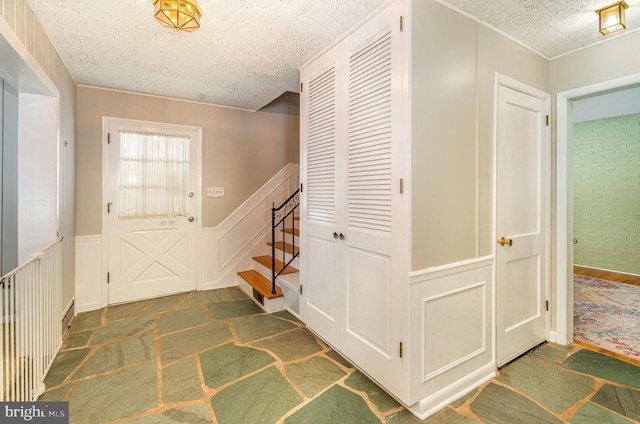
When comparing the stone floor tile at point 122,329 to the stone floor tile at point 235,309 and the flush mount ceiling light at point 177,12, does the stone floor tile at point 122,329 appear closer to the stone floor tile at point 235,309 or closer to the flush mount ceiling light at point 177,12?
the stone floor tile at point 235,309

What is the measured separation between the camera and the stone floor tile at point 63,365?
1.98 metres

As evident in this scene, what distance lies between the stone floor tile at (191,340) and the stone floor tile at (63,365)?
57cm

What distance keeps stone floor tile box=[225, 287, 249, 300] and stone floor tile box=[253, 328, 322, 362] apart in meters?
1.16

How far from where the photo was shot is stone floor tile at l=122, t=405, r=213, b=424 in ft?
5.37

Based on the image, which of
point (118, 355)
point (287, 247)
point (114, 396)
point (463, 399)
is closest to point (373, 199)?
point (463, 399)

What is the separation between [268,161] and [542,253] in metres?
3.43

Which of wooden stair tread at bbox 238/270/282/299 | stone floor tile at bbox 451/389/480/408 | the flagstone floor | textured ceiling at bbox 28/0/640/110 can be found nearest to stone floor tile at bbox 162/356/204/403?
the flagstone floor

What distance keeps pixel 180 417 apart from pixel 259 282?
1.92 m

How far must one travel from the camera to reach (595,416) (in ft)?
5.49

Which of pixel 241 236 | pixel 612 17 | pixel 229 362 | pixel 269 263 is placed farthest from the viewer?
pixel 241 236

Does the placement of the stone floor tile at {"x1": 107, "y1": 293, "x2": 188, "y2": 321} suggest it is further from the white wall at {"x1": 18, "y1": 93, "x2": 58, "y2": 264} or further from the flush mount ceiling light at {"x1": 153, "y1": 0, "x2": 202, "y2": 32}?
the flush mount ceiling light at {"x1": 153, "y1": 0, "x2": 202, "y2": 32}

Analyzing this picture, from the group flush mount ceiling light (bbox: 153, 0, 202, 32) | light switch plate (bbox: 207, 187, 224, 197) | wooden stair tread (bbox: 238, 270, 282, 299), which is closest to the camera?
flush mount ceiling light (bbox: 153, 0, 202, 32)

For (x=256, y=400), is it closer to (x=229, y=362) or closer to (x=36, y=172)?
(x=229, y=362)
